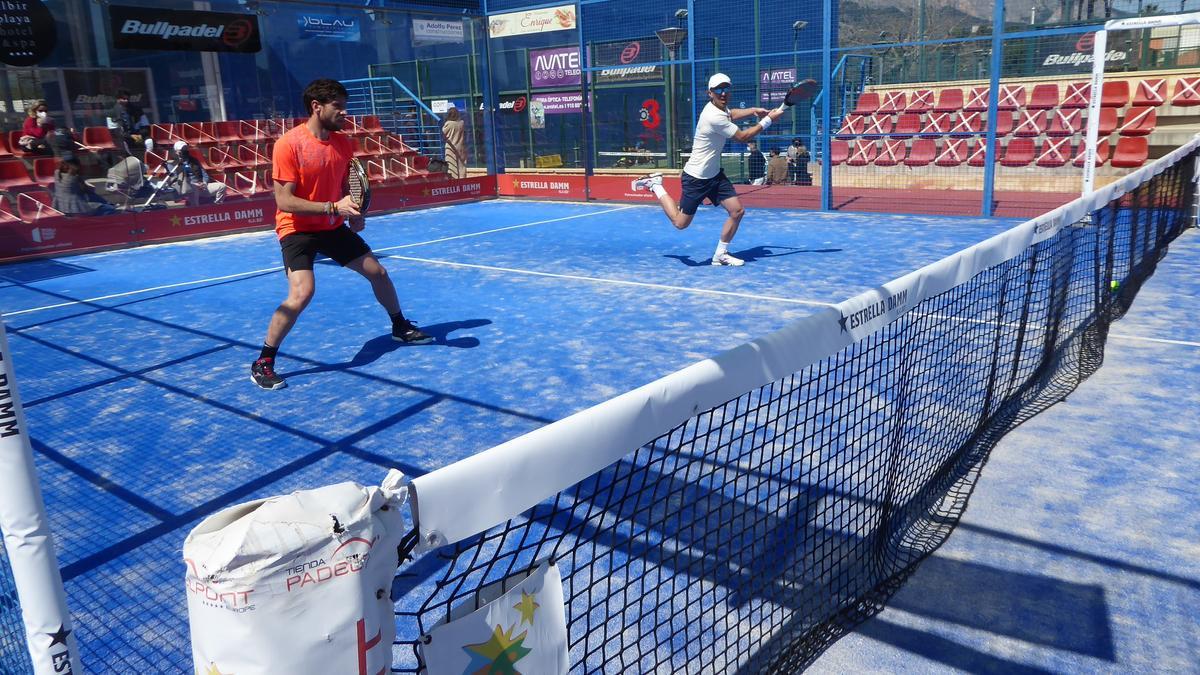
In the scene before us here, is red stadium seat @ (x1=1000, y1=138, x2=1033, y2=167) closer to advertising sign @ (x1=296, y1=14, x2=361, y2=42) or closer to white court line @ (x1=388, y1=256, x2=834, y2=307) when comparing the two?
white court line @ (x1=388, y1=256, x2=834, y2=307)

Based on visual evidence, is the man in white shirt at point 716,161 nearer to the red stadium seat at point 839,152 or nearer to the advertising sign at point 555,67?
the red stadium seat at point 839,152

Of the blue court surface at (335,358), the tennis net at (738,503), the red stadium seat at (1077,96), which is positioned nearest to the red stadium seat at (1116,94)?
the red stadium seat at (1077,96)

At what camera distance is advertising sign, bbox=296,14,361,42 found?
18.8 meters

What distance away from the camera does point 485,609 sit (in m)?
1.70

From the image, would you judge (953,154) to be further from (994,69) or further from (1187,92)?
(994,69)

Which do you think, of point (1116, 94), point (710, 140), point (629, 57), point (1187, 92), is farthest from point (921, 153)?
point (710, 140)

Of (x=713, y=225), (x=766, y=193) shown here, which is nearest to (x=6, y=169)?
(x=713, y=225)

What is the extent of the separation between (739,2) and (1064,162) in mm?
13380

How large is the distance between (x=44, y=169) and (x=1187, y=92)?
71.0 feet

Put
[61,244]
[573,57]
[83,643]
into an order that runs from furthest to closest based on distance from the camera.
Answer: [573,57] < [61,244] < [83,643]

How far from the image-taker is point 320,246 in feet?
21.8

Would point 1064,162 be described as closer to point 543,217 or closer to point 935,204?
point 935,204

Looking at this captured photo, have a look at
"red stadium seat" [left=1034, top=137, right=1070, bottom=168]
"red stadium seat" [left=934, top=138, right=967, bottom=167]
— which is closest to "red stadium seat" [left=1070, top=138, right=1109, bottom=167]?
"red stadium seat" [left=1034, top=137, right=1070, bottom=168]

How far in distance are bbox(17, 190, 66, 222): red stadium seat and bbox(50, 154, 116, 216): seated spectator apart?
12 cm
